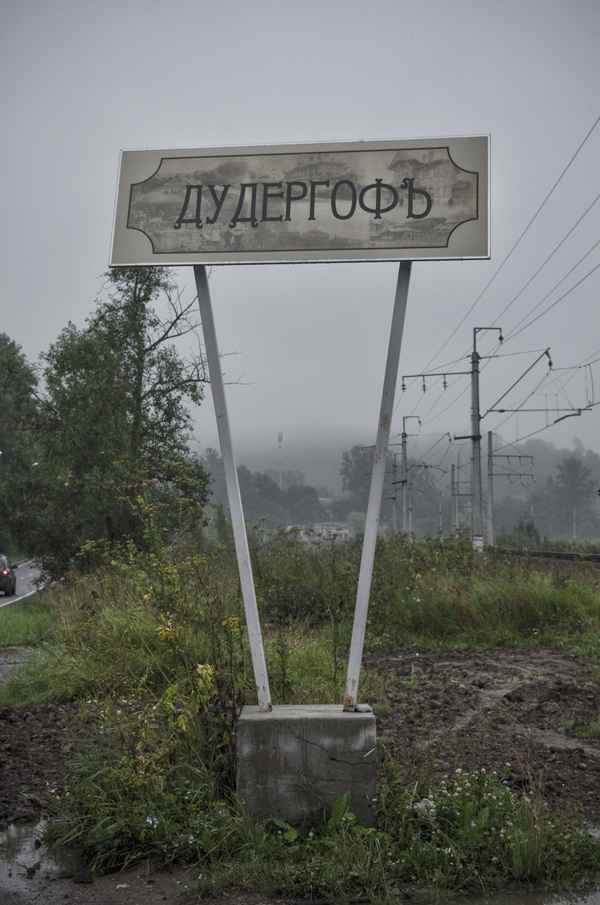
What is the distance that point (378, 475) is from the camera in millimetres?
4223

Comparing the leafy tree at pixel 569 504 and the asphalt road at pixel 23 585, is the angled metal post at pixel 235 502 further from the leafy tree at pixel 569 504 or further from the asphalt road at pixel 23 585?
the leafy tree at pixel 569 504

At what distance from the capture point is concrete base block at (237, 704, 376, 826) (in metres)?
3.86

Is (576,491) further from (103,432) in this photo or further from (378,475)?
(378,475)

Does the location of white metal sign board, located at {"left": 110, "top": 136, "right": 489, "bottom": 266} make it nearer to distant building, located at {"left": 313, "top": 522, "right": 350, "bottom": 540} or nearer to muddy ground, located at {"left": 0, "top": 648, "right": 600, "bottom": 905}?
muddy ground, located at {"left": 0, "top": 648, "right": 600, "bottom": 905}

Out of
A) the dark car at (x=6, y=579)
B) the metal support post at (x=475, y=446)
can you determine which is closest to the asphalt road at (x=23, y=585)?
the dark car at (x=6, y=579)

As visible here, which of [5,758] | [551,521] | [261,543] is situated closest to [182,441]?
[261,543]

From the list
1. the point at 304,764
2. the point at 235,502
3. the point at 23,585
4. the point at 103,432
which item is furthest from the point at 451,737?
the point at 23,585

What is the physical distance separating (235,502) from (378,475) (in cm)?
79

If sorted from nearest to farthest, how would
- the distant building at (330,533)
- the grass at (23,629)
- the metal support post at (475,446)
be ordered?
the grass at (23,629), the distant building at (330,533), the metal support post at (475,446)

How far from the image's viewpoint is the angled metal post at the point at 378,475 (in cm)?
416

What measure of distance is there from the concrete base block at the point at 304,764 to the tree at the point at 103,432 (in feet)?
40.1

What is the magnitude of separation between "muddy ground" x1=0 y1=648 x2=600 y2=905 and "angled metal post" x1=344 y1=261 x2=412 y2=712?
0.77 m

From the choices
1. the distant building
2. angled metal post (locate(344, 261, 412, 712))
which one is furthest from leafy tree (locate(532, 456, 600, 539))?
angled metal post (locate(344, 261, 412, 712))

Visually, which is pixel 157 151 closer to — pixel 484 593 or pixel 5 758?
pixel 5 758
